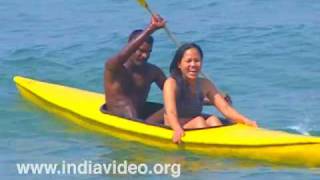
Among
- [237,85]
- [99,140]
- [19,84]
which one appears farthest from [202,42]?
[99,140]

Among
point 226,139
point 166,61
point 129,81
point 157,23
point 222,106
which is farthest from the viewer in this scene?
point 166,61

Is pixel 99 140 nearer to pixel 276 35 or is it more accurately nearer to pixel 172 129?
pixel 172 129

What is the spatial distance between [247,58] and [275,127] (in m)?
3.43

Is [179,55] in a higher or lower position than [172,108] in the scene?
higher

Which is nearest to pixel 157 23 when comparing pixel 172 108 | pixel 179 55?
pixel 179 55

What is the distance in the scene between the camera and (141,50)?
767cm

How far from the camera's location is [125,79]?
7875 mm

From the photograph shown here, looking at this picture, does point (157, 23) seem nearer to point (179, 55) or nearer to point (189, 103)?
point (179, 55)

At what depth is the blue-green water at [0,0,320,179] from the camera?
7668 mm

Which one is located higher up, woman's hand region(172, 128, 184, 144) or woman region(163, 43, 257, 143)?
woman region(163, 43, 257, 143)

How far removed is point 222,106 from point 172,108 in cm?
46

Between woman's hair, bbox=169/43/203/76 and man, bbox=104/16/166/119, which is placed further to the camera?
man, bbox=104/16/166/119

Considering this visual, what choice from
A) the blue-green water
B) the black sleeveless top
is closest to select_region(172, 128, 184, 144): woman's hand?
the blue-green water

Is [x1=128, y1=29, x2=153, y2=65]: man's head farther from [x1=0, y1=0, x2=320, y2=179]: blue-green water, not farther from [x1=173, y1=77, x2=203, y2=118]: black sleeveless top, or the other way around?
[x1=0, y1=0, x2=320, y2=179]: blue-green water
